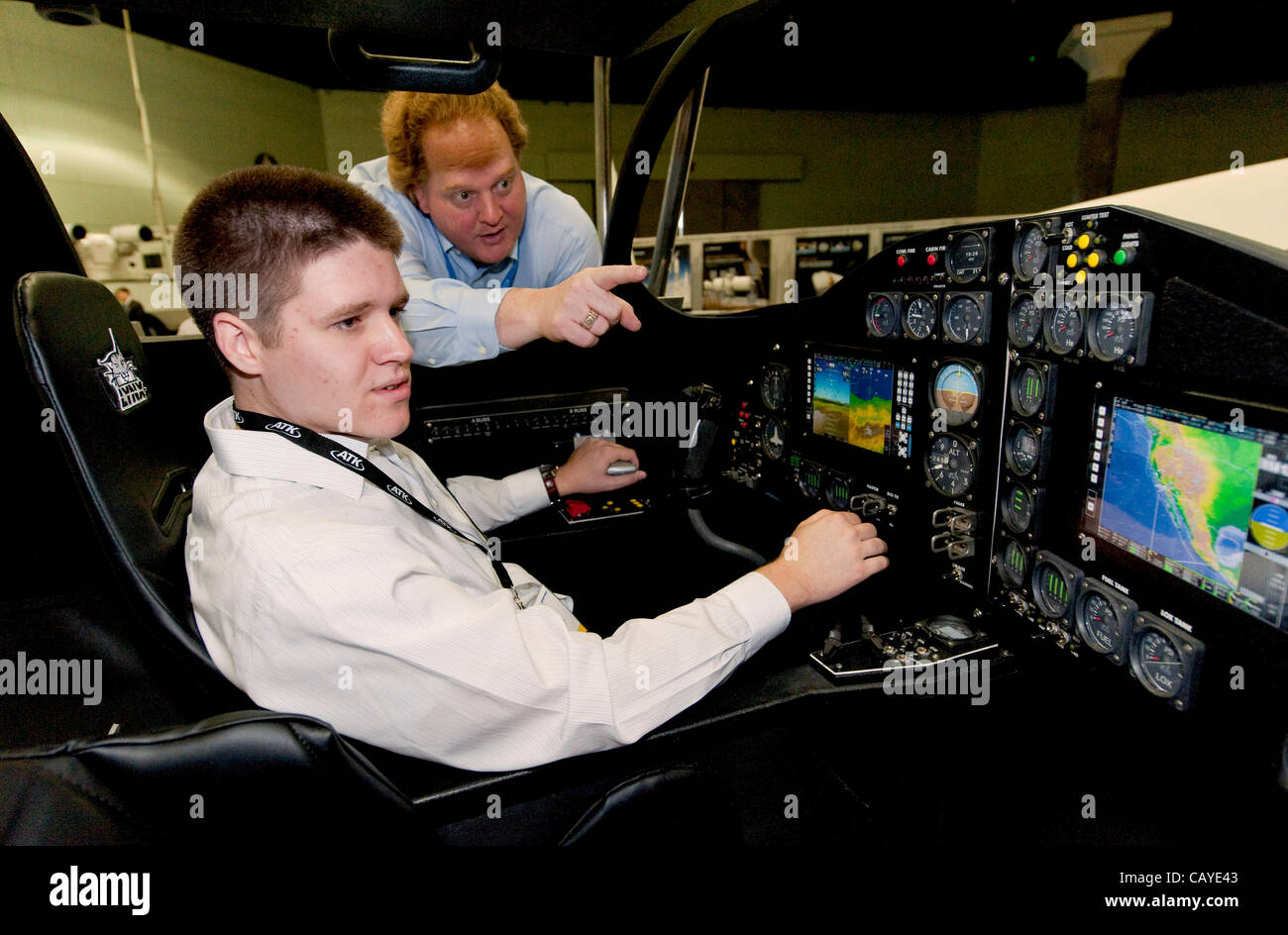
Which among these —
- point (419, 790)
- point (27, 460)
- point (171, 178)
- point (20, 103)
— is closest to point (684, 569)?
point (419, 790)

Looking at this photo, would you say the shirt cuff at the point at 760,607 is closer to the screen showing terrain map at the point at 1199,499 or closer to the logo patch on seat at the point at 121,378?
the screen showing terrain map at the point at 1199,499

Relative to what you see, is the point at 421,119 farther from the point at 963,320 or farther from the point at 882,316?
the point at 963,320

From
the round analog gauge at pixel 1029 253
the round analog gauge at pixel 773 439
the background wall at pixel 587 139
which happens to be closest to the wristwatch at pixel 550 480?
the round analog gauge at pixel 773 439

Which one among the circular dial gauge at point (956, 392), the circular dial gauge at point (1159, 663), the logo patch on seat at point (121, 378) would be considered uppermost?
the logo patch on seat at point (121, 378)

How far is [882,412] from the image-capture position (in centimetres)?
132

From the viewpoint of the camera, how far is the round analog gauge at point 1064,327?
3.07 feet

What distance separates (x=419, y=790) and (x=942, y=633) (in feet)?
2.44

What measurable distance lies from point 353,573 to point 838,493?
1.00m

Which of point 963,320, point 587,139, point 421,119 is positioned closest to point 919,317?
point 963,320

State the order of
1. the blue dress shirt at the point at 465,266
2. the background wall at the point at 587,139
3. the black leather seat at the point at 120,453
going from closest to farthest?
the black leather seat at the point at 120,453
the blue dress shirt at the point at 465,266
the background wall at the point at 587,139

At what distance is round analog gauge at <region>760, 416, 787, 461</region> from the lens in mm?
1637

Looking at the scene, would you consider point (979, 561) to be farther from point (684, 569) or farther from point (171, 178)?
point (171, 178)

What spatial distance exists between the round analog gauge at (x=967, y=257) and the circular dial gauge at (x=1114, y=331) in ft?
0.70

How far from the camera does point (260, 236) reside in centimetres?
82
